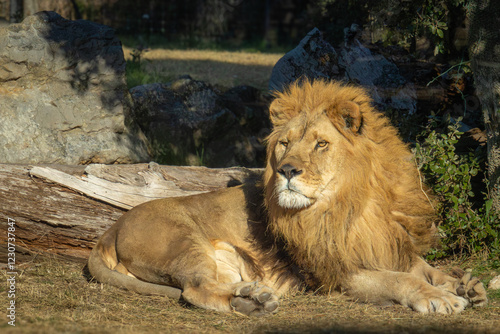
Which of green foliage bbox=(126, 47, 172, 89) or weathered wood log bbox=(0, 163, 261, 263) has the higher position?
green foliage bbox=(126, 47, 172, 89)

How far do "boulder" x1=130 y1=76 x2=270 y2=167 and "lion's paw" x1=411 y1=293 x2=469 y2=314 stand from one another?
14.2ft

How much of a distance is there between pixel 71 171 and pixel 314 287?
2352 millimetres

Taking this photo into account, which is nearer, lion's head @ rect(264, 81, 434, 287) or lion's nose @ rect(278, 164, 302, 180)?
lion's nose @ rect(278, 164, 302, 180)

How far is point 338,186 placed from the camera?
4020 millimetres

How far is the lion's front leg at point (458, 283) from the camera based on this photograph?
12.8 ft

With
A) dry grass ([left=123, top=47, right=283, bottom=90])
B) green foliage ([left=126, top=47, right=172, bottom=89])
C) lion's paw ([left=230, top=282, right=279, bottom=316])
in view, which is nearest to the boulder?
green foliage ([left=126, top=47, right=172, bottom=89])

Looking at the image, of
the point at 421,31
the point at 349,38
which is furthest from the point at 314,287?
the point at 349,38

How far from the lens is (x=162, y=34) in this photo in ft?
58.0

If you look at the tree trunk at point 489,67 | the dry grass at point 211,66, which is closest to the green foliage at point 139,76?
the dry grass at point 211,66

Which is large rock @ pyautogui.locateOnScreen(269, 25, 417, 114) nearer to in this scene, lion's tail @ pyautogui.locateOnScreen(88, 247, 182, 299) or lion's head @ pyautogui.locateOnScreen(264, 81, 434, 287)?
lion's head @ pyautogui.locateOnScreen(264, 81, 434, 287)

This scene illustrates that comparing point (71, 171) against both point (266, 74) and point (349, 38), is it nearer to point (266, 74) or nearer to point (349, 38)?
point (349, 38)

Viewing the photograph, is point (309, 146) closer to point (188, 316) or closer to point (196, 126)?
point (188, 316)

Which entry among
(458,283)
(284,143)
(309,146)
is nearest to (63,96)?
(284,143)

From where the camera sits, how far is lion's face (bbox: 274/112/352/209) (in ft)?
12.7
